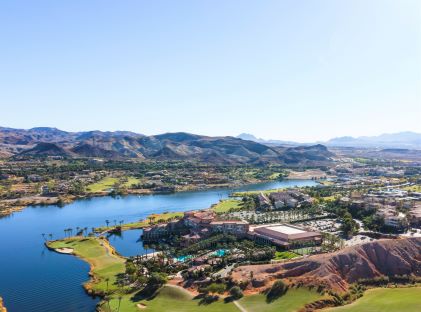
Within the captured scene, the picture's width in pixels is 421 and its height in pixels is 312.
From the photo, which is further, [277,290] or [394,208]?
[394,208]

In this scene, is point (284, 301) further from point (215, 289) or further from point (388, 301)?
point (388, 301)

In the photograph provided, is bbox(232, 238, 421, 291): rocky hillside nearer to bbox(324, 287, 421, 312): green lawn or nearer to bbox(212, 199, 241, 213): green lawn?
bbox(324, 287, 421, 312): green lawn

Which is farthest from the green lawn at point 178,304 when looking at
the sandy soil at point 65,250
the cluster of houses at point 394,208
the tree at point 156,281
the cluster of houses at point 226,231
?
the cluster of houses at point 394,208

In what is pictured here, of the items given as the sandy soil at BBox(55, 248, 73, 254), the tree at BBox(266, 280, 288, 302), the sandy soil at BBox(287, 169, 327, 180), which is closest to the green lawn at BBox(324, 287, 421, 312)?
the tree at BBox(266, 280, 288, 302)

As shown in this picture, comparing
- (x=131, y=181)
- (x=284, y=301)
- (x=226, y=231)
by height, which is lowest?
(x=284, y=301)

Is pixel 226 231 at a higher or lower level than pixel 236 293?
higher

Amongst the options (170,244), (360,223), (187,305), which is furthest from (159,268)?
(360,223)

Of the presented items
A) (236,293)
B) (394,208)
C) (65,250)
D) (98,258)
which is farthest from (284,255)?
(394,208)
